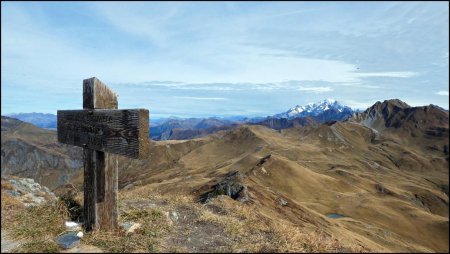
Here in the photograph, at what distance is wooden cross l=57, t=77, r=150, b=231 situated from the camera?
8812 millimetres

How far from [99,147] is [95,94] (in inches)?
51.5

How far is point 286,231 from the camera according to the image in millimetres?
10688

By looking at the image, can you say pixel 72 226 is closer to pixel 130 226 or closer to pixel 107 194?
pixel 107 194

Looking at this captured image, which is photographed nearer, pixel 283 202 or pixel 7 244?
pixel 7 244

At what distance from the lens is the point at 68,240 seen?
8.59 meters

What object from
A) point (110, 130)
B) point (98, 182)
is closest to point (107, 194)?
point (98, 182)

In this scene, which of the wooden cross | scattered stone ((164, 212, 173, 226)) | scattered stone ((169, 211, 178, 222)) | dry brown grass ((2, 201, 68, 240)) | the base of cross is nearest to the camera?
the wooden cross

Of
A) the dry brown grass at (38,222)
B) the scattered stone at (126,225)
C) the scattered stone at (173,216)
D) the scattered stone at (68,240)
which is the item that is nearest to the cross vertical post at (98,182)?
the scattered stone at (126,225)

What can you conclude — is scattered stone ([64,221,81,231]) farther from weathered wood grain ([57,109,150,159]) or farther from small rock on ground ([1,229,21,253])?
weathered wood grain ([57,109,150,159])

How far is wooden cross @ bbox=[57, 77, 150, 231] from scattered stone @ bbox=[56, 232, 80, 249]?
0.55 meters

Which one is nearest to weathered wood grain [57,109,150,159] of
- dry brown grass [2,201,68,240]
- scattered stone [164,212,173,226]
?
dry brown grass [2,201,68,240]

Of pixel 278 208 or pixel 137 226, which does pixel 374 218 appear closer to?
pixel 278 208

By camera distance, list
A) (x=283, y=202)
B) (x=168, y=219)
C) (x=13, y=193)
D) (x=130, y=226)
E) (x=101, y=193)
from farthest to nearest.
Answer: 1. (x=283, y=202)
2. (x=13, y=193)
3. (x=168, y=219)
4. (x=130, y=226)
5. (x=101, y=193)

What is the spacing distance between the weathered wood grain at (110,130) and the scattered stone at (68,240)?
205 cm
